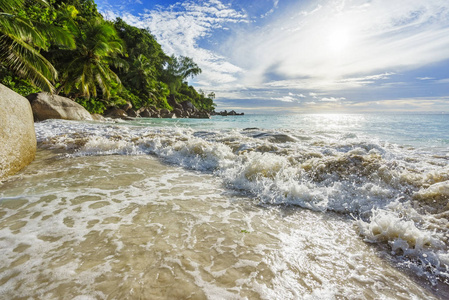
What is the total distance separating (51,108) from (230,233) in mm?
16668

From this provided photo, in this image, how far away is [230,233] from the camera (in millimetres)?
2506

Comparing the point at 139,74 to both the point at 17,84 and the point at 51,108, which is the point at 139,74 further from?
the point at 51,108

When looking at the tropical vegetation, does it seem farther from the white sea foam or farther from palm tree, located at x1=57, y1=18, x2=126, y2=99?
the white sea foam

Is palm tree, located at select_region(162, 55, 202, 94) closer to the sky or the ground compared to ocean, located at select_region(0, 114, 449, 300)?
closer to the sky

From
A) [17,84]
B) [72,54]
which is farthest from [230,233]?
[72,54]

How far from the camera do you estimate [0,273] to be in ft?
5.65

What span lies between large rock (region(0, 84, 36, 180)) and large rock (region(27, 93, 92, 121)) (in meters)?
10.9

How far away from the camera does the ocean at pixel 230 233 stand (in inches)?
68.1

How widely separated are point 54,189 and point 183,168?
104 inches

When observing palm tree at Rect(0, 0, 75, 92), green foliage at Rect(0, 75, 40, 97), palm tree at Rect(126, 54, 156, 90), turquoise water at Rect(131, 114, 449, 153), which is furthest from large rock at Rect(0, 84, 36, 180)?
palm tree at Rect(126, 54, 156, 90)

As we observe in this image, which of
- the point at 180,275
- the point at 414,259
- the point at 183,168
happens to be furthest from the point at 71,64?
the point at 414,259

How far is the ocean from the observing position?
1.73 m

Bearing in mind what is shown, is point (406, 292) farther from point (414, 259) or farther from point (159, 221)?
point (159, 221)

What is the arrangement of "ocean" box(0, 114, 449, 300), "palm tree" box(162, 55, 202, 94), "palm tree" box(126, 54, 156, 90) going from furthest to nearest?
"palm tree" box(162, 55, 202, 94) → "palm tree" box(126, 54, 156, 90) → "ocean" box(0, 114, 449, 300)
